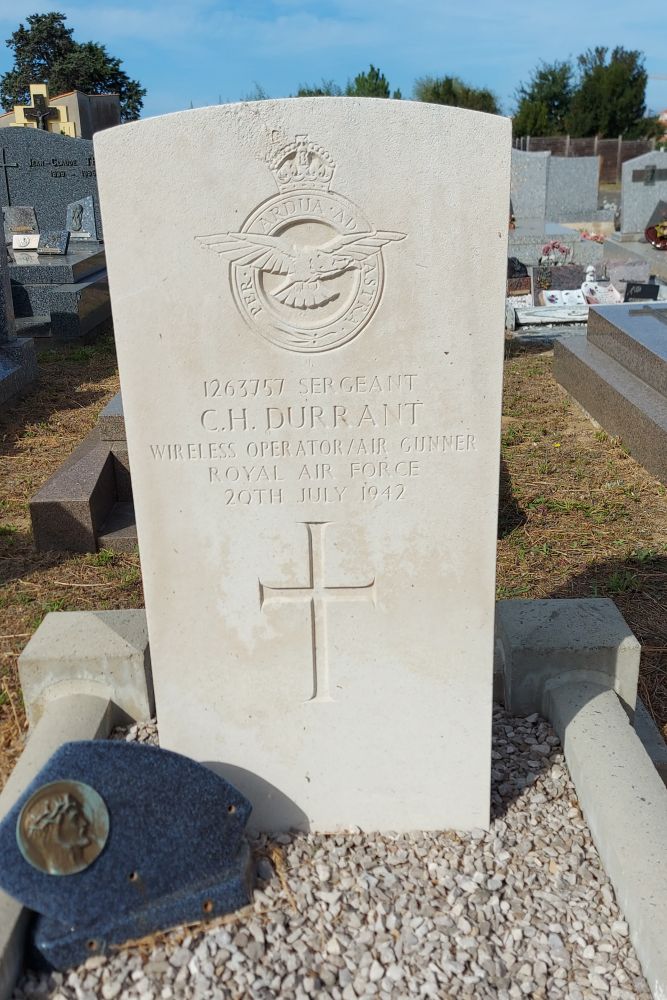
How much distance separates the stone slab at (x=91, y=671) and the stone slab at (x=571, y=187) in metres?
18.3

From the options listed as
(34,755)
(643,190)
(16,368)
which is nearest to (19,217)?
(16,368)

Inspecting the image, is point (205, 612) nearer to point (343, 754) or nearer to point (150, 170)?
point (343, 754)

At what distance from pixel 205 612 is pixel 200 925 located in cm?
77

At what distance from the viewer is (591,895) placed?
90.5 inches

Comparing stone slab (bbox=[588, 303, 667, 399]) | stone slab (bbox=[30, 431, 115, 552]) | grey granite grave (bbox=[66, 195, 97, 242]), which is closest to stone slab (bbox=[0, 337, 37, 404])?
stone slab (bbox=[30, 431, 115, 552])

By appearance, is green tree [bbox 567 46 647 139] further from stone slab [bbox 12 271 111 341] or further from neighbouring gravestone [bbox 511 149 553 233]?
stone slab [bbox 12 271 111 341]

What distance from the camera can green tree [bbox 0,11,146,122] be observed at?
5141 centimetres

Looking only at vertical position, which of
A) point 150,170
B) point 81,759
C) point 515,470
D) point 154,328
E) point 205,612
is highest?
point 150,170

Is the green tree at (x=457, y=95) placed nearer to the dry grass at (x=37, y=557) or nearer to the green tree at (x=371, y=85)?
the green tree at (x=371, y=85)

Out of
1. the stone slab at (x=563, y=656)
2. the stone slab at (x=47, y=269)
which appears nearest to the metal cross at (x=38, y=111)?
the stone slab at (x=47, y=269)

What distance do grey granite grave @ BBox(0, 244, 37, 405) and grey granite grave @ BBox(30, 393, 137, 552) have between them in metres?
3.06

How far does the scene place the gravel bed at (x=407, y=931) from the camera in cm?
209

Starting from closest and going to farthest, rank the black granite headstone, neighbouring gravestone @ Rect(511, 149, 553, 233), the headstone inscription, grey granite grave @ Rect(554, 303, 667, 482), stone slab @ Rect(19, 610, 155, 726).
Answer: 1. stone slab @ Rect(19, 610, 155, 726)
2. grey granite grave @ Rect(554, 303, 667, 482)
3. the headstone inscription
4. the black granite headstone
5. neighbouring gravestone @ Rect(511, 149, 553, 233)

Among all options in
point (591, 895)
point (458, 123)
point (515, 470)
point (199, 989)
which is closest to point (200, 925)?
point (199, 989)
